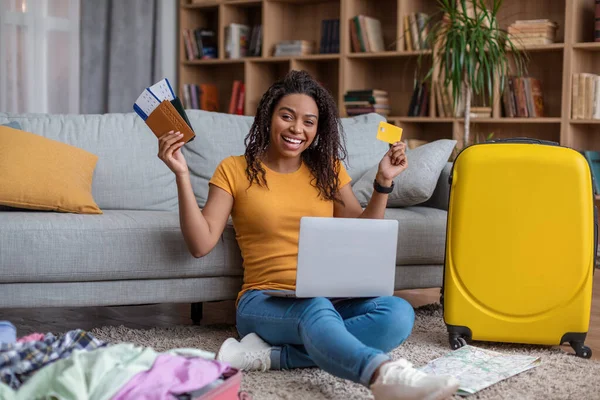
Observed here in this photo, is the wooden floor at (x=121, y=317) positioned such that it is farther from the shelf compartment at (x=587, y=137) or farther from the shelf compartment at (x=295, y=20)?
the shelf compartment at (x=295, y=20)

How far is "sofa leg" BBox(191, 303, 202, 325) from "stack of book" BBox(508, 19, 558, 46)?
8.25ft

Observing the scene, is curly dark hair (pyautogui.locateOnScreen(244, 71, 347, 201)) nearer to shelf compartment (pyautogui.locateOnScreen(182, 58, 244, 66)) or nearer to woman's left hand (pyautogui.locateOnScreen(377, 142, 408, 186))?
woman's left hand (pyautogui.locateOnScreen(377, 142, 408, 186))

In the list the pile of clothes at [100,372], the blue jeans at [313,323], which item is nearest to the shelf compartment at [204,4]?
the blue jeans at [313,323]

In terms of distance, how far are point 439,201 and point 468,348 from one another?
0.78 m

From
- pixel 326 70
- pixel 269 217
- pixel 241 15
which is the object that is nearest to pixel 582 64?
pixel 326 70

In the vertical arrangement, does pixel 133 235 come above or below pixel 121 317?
above

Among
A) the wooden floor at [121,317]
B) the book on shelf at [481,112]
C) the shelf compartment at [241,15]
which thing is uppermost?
the shelf compartment at [241,15]

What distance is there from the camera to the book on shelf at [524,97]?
175 inches

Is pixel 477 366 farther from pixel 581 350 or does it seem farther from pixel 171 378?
pixel 171 378

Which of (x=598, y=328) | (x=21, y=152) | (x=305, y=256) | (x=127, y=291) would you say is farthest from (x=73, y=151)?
(x=598, y=328)

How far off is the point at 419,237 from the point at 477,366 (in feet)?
2.19

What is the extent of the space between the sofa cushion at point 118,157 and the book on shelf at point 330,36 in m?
2.28

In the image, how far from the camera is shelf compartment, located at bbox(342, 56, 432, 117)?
196 inches

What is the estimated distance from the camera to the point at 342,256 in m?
1.94
